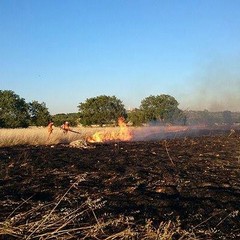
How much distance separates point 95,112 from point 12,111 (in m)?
13.9

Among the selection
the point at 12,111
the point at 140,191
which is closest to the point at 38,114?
the point at 12,111

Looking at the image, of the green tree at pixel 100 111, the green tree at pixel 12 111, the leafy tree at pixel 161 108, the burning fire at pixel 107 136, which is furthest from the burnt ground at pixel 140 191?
the leafy tree at pixel 161 108

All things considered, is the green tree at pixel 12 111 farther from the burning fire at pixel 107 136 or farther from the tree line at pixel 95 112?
the burning fire at pixel 107 136

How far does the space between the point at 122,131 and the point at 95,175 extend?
72.8 ft

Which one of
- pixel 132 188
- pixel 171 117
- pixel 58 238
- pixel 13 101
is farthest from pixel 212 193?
pixel 171 117

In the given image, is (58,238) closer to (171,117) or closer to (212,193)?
(212,193)

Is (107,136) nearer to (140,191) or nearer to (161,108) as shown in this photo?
(140,191)

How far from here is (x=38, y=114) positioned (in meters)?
52.5

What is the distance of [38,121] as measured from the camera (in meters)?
52.3

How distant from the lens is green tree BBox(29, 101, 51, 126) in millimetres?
52312

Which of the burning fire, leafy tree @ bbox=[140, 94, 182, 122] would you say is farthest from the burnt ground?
leafy tree @ bbox=[140, 94, 182, 122]

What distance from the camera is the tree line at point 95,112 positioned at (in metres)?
50.1

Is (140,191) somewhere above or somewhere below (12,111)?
below

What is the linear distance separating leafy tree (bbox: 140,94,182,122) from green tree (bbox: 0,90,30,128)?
22232 millimetres
